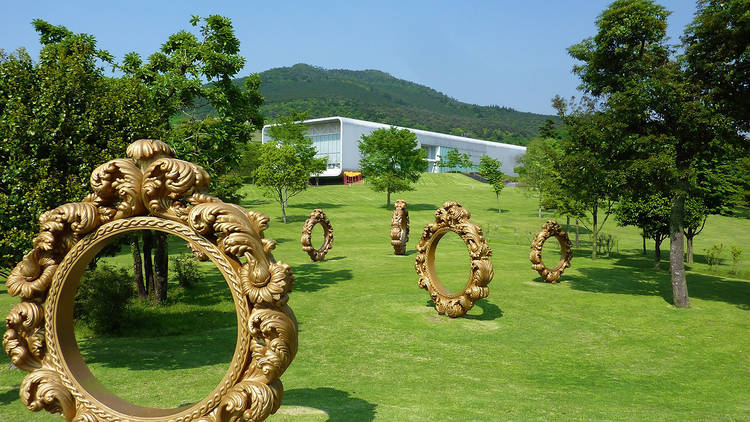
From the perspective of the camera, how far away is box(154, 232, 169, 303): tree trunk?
1566 centimetres

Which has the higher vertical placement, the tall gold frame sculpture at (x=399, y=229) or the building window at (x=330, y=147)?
the building window at (x=330, y=147)

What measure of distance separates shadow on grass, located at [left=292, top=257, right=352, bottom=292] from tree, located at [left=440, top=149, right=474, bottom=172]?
7137cm

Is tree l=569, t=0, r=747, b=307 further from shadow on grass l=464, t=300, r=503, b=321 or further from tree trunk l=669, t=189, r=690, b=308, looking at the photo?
shadow on grass l=464, t=300, r=503, b=321

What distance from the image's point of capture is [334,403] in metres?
7.62

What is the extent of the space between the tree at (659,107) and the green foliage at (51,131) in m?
13.7

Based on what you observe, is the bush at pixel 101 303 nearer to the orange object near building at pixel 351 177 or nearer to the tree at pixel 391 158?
the tree at pixel 391 158

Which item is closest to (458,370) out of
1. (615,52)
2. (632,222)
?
(615,52)

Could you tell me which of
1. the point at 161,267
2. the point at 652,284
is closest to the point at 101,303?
the point at 161,267

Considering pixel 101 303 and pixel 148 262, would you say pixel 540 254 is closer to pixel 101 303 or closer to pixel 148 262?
pixel 148 262

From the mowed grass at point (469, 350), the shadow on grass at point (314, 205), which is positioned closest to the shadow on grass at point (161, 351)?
the mowed grass at point (469, 350)

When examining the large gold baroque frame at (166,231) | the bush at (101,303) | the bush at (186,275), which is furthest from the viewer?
the bush at (186,275)

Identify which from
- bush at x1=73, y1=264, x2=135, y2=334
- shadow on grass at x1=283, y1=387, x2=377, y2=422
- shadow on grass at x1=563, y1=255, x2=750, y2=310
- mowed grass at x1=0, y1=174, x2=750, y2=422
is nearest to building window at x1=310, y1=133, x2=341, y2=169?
mowed grass at x1=0, y1=174, x2=750, y2=422

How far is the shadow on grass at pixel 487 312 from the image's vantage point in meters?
14.6

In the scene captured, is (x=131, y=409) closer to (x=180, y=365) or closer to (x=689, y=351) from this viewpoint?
(x=180, y=365)
